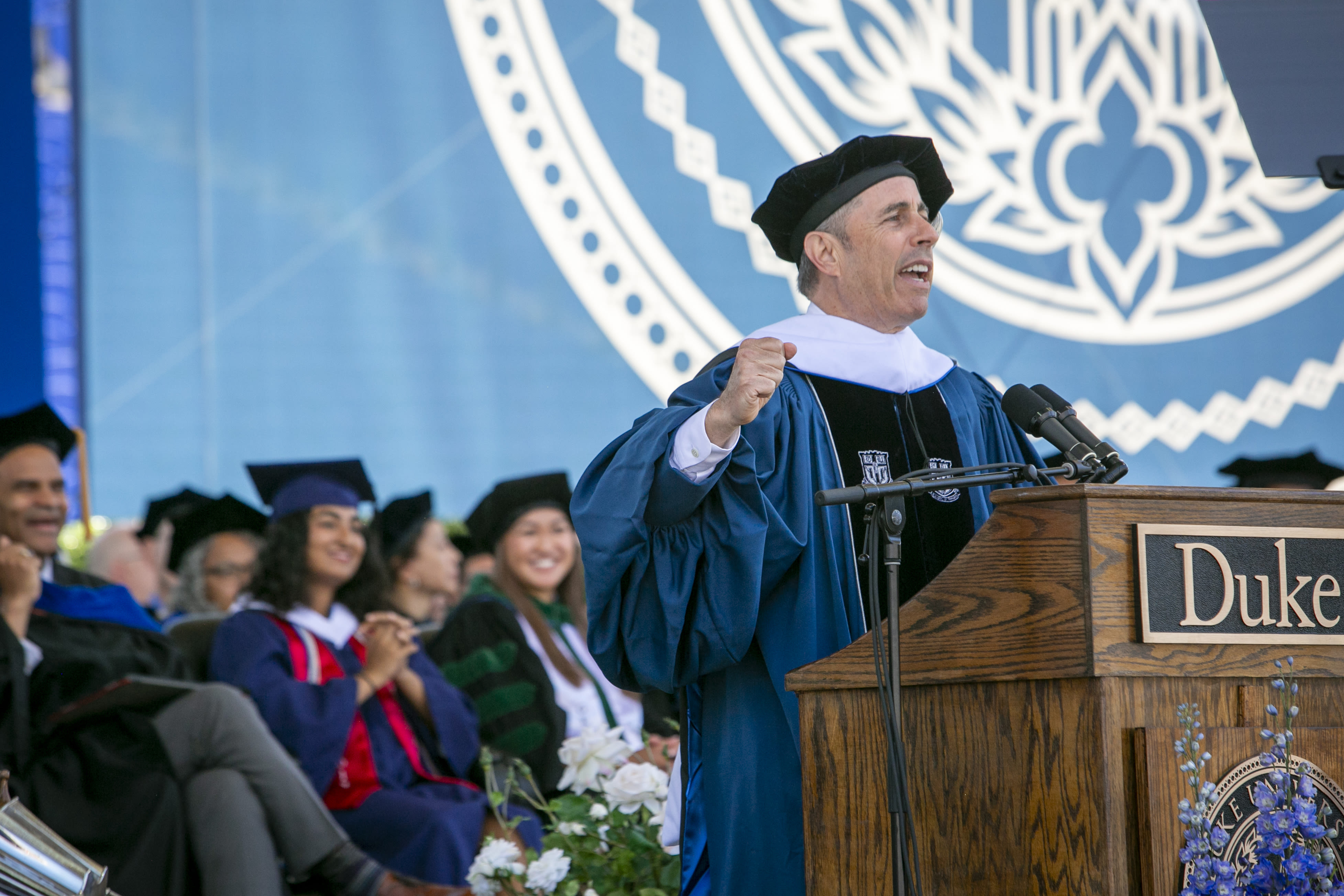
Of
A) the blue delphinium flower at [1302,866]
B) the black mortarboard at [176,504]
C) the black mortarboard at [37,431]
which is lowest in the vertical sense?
the blue delphinium flower at [1302,866]

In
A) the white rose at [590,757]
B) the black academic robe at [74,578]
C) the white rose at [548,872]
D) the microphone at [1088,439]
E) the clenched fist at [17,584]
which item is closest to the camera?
the microphone at [1088,439]

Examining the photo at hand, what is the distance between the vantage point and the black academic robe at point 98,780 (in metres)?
3.51

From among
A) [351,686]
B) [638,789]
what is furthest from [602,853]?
[351,686]

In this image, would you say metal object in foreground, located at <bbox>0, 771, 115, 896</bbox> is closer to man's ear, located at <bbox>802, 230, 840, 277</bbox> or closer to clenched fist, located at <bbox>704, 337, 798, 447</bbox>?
clenched fist, located at <bbox>704, 337, 798, 447</bbox>

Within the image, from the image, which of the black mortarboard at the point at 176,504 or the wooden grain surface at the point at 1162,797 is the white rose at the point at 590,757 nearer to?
the wooden grain surface at the point at 1162,797

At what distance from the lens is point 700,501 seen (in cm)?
206

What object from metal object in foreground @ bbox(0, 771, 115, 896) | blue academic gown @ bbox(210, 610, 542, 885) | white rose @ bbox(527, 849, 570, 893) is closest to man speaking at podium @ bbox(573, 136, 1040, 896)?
white rose @ bbox(527, 849, 570, 893)

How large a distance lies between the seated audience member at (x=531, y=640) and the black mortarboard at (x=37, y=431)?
1349 millimetres

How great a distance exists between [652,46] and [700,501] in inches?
138

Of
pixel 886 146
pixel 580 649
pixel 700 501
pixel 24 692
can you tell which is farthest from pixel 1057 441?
pixel 580 649

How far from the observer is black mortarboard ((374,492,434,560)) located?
5.21 m

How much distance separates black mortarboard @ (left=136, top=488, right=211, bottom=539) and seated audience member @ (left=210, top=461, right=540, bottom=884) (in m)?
0.40

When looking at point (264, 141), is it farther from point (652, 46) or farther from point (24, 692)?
point (24, 692)

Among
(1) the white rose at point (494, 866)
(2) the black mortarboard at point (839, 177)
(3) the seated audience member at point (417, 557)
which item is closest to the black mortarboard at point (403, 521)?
(3) the seated audience member at point (417, 557)
